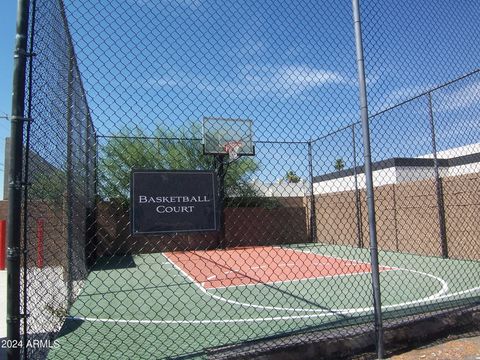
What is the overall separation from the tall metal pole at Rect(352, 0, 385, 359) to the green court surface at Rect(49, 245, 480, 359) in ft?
1.76

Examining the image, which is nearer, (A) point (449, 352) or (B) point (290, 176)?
(A) point (449, 352)

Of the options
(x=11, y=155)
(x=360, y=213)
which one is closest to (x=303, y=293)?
(x=11, y=155)

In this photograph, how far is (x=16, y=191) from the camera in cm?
222

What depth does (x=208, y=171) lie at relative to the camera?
10.3 ft

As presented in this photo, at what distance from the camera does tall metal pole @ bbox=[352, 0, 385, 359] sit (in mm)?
3236

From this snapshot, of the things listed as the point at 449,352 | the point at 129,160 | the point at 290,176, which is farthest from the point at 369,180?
the point at 129,160

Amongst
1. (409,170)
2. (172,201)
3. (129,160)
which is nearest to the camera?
(172,201)

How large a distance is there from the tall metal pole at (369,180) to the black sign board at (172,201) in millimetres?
1279

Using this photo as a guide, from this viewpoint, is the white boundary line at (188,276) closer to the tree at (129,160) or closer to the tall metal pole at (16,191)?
the tree at (129,160)

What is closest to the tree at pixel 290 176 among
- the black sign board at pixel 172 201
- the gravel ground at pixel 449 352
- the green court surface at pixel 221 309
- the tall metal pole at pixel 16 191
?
the black sign board at pixel 172 201

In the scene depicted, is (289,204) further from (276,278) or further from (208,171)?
(208,171)

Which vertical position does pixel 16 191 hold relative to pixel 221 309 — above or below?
above

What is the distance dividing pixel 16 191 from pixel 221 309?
4.08m

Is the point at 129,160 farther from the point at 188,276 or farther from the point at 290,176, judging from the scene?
the point at 290,176
